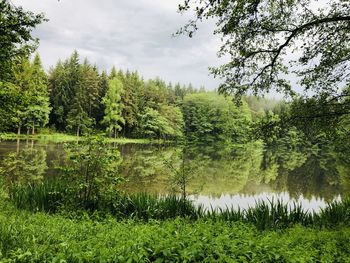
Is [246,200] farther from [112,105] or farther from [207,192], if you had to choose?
[112,105]

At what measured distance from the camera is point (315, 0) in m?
7.09

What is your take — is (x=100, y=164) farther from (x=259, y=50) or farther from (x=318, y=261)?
(x=318, y=261)

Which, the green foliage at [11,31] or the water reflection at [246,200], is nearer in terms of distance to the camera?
the green foliage at [11,31]

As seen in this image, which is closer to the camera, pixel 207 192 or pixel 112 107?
pixel 207 192

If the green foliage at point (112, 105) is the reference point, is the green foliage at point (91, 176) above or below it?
below

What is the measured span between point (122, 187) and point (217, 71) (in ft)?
32.0

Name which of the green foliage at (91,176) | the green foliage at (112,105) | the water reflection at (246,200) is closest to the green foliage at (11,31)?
the green foliage at (91,176)

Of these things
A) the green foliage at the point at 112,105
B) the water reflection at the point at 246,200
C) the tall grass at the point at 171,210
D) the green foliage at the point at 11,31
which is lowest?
the water reflection at the point at 246,200

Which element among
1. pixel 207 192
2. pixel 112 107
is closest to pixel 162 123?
pixel 112 107

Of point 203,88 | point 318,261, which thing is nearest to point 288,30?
point 318,261

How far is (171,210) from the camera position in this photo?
956cm

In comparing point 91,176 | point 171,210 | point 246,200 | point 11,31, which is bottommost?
point 246,200

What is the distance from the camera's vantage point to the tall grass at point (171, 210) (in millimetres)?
9031

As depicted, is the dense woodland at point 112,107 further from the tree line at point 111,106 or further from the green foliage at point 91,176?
the green foliage at point 91,176
